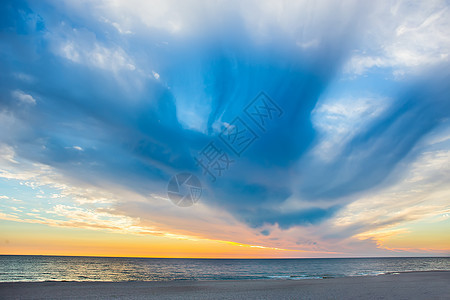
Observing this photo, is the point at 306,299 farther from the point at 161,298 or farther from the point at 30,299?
the point at 30,299

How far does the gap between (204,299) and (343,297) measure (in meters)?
12.9

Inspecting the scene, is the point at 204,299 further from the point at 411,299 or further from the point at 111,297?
the point at 411,299

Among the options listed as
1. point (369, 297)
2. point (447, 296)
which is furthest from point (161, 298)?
point (447, 296)

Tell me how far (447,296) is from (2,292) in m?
41.7

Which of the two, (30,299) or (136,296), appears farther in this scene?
(136,296)

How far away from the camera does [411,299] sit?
2167 centimetres

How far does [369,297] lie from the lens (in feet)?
75.3

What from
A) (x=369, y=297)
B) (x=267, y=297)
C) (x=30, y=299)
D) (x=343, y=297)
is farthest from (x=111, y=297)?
(x=369, y=297)

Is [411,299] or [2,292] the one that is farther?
[2,292]

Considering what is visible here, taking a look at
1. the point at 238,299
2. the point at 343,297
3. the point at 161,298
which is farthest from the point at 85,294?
the point at 343,297

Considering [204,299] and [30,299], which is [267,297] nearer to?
[204,299]

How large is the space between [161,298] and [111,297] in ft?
14.9

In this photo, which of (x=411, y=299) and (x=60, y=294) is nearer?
(x=411, y=299)

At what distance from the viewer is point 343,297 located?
907 inches
